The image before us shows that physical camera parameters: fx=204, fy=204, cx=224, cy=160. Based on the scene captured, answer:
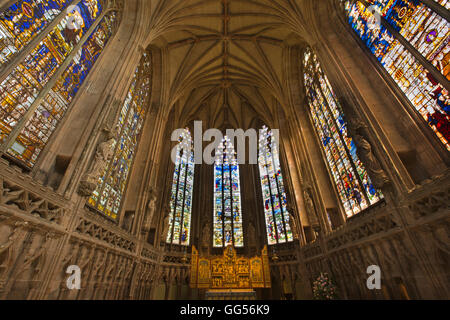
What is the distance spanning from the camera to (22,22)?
4.86 meters

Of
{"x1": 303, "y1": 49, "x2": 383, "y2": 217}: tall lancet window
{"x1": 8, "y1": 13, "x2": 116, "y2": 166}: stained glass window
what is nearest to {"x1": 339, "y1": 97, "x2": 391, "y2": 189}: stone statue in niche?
{"x1": 303, "y1": 49, "x2": 383, "y2": 217}: tall lancet window

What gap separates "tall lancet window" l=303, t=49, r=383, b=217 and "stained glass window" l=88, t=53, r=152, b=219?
9.14 meters

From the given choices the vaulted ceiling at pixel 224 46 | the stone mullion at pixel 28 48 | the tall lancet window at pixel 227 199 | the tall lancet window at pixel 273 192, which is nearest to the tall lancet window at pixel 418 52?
the vaulted ceiling at pixel 224 46

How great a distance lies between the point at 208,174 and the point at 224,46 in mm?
10101

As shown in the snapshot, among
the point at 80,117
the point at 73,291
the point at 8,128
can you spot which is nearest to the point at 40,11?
the point at 80,117

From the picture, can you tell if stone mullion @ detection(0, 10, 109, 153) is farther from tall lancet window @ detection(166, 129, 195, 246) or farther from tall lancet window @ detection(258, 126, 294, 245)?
tall lancet window @ detection(258, 126, 294, 245)

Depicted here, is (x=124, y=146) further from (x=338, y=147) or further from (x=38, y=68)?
(x=338, y=147)

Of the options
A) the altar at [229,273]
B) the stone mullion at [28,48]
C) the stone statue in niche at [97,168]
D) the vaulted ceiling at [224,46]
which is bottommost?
the altar at [229,273]

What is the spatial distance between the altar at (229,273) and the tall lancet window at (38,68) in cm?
873

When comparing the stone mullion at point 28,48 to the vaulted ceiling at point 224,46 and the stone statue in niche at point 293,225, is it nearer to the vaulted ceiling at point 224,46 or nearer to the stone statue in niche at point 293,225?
the vaulted ceiling at point 224,46

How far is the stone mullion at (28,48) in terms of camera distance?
430cm

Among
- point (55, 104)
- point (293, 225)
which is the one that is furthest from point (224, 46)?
point (293, 225)

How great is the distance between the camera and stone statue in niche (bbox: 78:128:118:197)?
5.70m

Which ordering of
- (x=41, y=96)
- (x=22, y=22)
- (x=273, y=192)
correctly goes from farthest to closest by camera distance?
(x=273, y=192)
(x=41, y=96)
(x=22, y=22)
